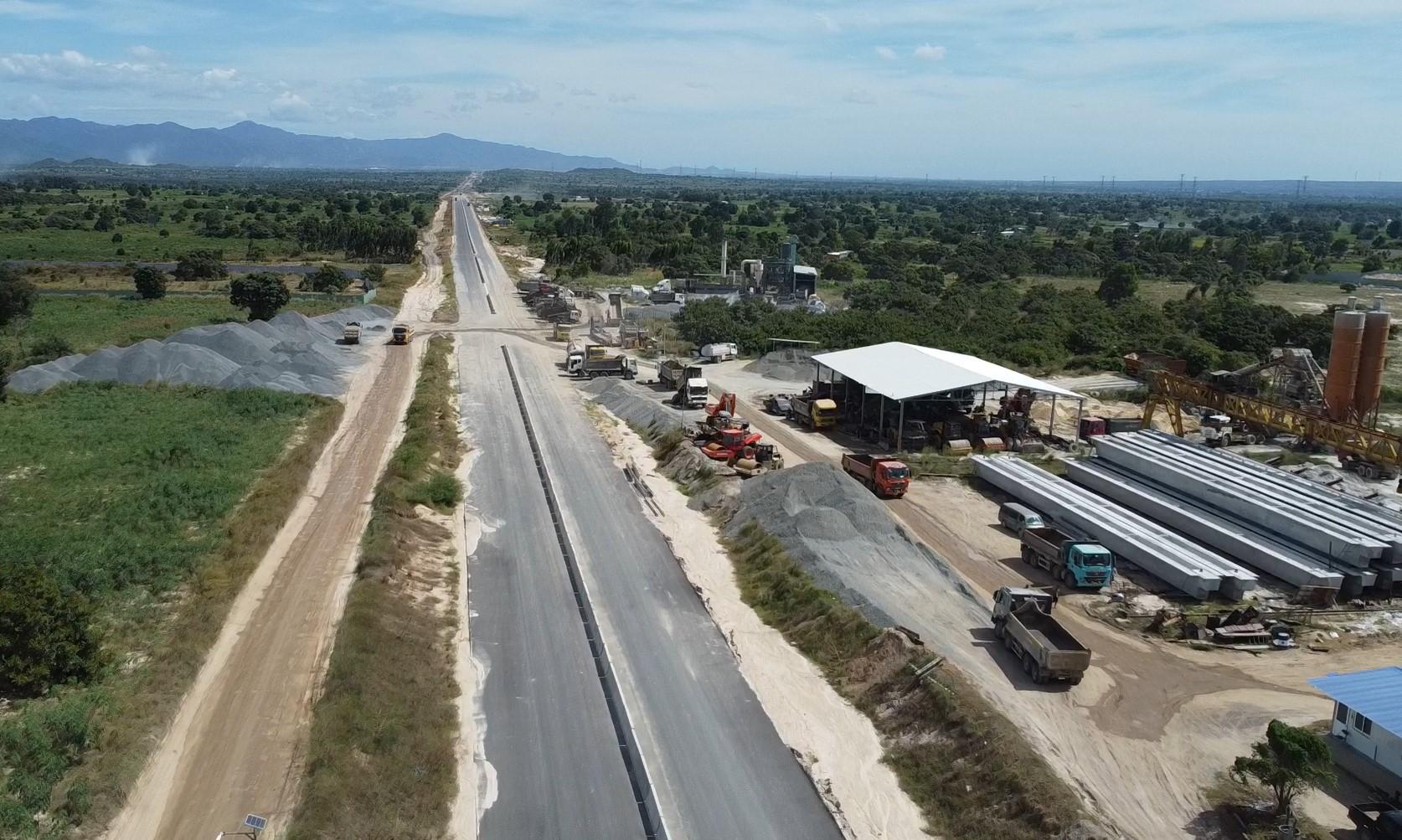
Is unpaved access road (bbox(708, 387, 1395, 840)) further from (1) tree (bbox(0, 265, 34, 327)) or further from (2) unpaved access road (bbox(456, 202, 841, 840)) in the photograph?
(1) tree (bbox(0, 265, 34, 327))

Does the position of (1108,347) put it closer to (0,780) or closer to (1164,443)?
(1164,443)

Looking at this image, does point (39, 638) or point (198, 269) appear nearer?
point (39, 638)

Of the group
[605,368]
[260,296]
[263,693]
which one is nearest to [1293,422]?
[605,368]

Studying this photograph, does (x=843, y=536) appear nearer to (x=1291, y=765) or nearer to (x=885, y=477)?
(x=885, y=477)

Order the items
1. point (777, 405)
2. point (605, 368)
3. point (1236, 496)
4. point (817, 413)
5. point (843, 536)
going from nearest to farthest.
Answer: point (843, 536), point (1236, 496), point (817, 413), point (777, 405), point (605, 368)

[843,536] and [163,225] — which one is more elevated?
[163,225]

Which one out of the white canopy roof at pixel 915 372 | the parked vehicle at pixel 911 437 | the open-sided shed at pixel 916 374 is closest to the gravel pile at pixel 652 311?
the white canopy roof at pixel 915 372

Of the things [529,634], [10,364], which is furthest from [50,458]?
[529,634]
